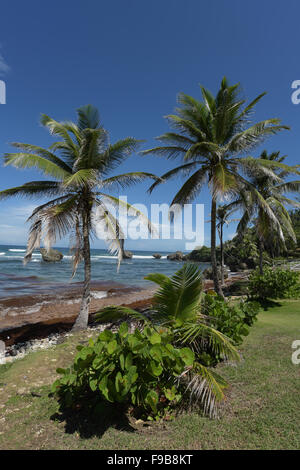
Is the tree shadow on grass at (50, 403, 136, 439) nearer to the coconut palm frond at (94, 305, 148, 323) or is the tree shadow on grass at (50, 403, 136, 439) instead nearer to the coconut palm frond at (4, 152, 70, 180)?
the coconut palm frond at (94, 305, 148, 323)

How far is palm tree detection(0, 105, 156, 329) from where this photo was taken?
24.4ft

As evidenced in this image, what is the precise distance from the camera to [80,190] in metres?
8.01

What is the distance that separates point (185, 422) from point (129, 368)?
1201mm

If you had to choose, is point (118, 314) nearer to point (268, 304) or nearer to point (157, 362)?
point (157, 362)

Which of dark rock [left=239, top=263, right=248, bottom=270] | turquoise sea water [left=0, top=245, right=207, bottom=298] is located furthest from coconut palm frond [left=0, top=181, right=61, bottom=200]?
dark rock [left=239, top=263, right=248, bottom=270]

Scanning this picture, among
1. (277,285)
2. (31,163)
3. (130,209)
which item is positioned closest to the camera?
(31,163)

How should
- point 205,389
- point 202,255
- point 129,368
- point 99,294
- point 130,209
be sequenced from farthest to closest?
1. point 202,255
2. point 99,294
3. point 130,209
4. point 205,389
5. point 129,368

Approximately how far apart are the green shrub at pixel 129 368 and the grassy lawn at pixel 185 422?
279mm

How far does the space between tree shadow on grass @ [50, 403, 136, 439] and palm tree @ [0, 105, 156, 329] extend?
17.3 feet

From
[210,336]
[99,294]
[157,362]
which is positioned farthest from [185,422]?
[99,294]

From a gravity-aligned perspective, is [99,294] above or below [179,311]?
below
